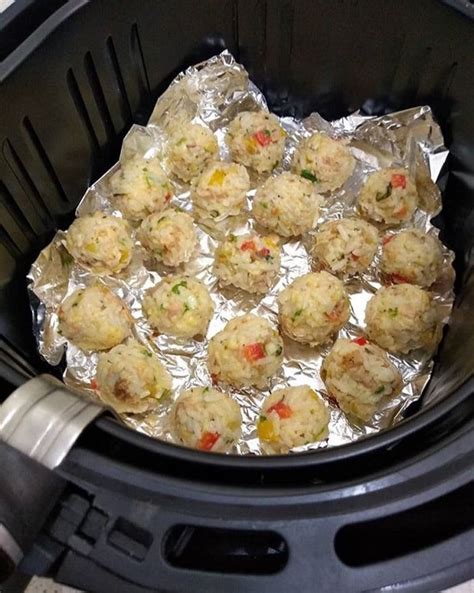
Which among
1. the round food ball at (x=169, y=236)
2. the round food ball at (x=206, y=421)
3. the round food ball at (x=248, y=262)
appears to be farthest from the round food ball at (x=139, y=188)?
the round food ball at (x=206, y=421)

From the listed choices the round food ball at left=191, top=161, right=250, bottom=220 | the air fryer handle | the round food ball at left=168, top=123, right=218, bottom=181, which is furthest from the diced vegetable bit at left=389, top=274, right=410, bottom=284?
the air fryer handle

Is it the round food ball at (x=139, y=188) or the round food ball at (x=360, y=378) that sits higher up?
the round food ball at (x=139, y=188)

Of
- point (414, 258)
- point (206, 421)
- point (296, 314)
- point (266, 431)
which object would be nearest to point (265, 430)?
point (266, 431)

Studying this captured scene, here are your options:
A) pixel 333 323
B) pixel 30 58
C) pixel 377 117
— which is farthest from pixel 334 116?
pixel 30 58

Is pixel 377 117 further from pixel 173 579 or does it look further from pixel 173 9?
pixel 173 579

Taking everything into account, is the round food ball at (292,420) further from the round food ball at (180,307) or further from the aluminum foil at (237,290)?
the round food ball at (180,307)

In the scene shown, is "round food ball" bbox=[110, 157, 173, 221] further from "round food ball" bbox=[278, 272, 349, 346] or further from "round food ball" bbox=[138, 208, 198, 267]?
"round food ball" bbox=[278, 272, 349, 346]
